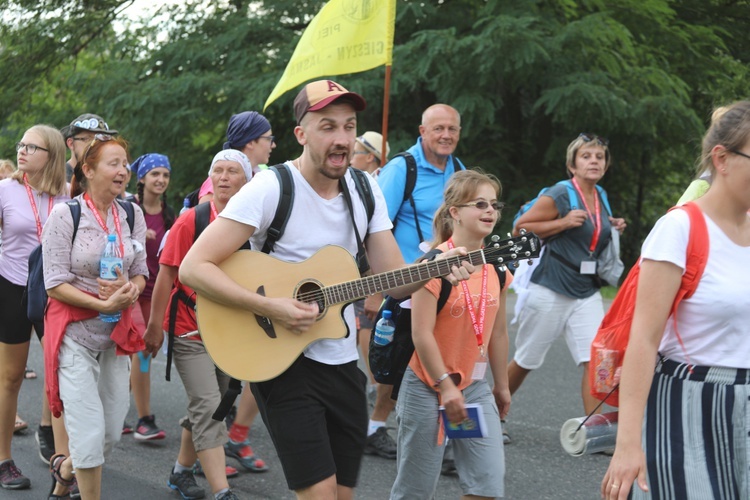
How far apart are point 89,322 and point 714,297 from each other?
10.0ft

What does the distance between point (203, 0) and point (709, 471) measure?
1678 centimetres

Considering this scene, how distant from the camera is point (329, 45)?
676 centimetres

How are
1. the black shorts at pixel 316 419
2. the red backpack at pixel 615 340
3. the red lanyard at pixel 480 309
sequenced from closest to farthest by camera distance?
the red backpack at pixel 615 340 < the black shorts at pixel 316 419 < the red lanyard at pixel 480 309

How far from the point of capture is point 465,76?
563 inches

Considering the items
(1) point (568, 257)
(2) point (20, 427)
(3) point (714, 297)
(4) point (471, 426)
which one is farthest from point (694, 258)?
(2) point (20, 427)

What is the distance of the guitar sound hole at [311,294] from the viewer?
3.47 metres

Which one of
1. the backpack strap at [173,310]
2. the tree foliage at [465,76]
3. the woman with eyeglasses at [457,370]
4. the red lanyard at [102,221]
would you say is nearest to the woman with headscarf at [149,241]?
the backpack strap at [173,310]

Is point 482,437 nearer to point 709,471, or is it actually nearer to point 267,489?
point 709,471

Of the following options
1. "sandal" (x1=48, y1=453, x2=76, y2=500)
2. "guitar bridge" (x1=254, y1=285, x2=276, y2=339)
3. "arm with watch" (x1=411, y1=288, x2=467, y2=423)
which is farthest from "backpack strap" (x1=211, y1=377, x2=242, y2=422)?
"sandal" (x1=48, y1=453, x2=76, y2=500)

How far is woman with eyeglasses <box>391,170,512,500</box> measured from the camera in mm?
3879

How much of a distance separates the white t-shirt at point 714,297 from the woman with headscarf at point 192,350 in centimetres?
285

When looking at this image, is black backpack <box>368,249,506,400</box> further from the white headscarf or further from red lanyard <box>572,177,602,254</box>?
red lanyard <box>572,177,602,254</box>

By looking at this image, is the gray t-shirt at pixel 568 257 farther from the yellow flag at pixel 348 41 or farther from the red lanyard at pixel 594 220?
the yellow flag at pixel 348 41

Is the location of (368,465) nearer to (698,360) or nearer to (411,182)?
(411,182)
